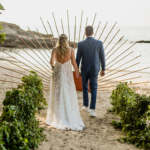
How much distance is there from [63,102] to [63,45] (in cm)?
69

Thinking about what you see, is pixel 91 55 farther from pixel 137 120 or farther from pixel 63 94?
pixel 137 120

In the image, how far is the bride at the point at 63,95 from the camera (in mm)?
2301

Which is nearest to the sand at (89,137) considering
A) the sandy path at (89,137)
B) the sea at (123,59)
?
the sandy path at (89,137)

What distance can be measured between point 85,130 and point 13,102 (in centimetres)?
105

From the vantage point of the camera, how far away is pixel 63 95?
2.37 m

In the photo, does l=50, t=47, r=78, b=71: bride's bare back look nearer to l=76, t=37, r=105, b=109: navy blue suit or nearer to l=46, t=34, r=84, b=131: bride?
l=46, t=34, r=84, b=131: bride

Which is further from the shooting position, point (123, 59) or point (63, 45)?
point (123, 59)

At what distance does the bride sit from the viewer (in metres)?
2.30

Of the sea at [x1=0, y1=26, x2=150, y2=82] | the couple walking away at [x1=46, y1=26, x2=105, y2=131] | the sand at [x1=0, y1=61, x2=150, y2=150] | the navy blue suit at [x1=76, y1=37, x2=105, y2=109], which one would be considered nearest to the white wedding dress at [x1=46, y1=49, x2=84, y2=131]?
the couple walking away at [x1=46, y1=26, x2=105, y2=131]

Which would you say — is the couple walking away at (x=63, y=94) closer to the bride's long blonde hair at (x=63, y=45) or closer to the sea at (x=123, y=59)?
the bride's long blonde hair at (x=63, y=45)

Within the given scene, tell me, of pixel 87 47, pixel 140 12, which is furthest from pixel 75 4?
pixel 87 47

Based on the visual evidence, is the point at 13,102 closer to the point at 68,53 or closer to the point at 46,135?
the point at 46,135

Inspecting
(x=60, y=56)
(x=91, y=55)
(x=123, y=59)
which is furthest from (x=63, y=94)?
(x=123, y=59)

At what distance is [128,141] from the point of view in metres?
1.94
